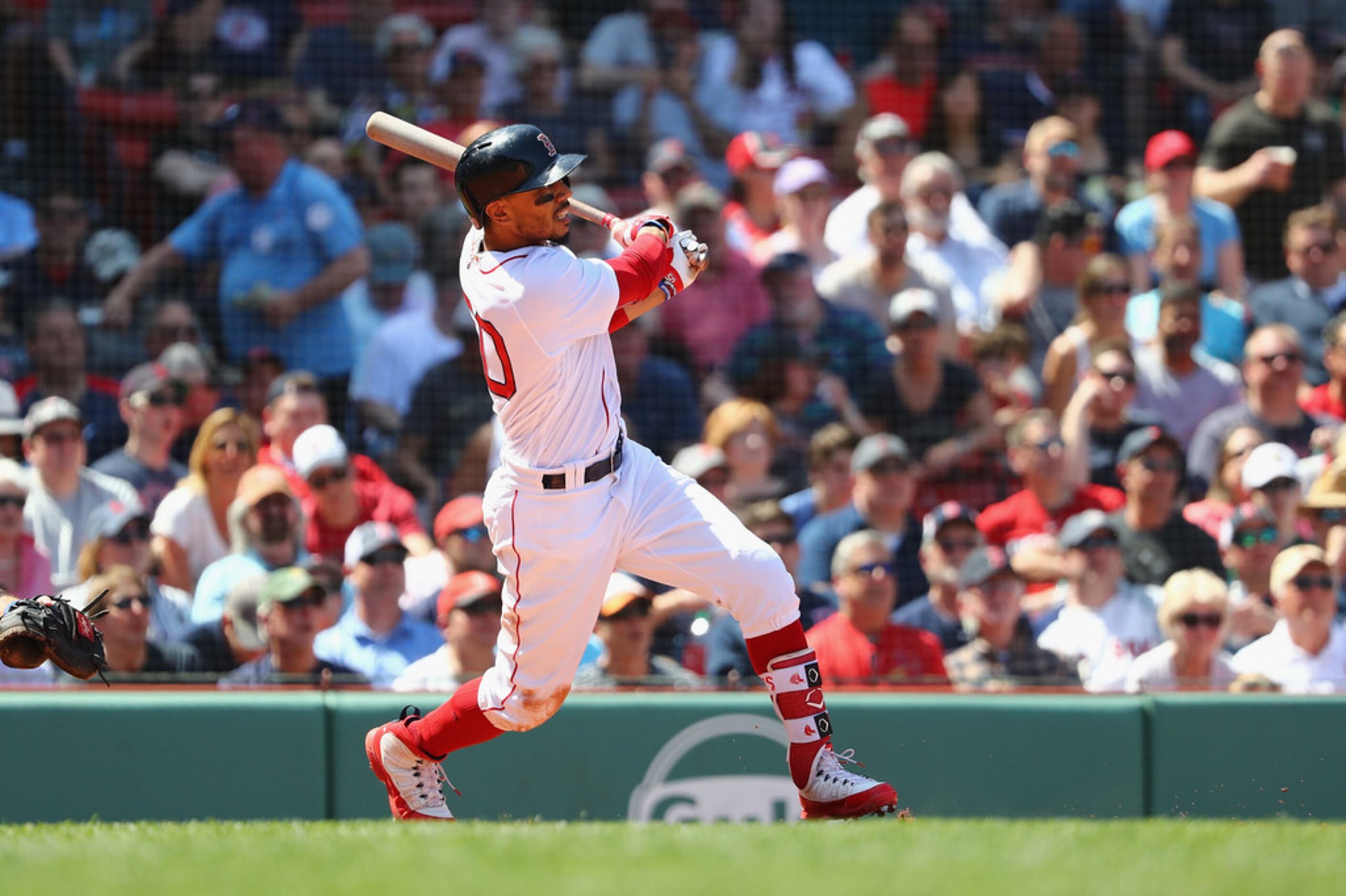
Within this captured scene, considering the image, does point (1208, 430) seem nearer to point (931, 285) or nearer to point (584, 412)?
point (931, 285)

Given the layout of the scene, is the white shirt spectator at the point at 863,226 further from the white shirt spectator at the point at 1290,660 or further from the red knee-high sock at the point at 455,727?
the red knee-high sock at the point at 455,727

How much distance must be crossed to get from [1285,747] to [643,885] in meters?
3.26

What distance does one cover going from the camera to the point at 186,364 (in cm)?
794

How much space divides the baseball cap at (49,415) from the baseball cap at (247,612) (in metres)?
1.15

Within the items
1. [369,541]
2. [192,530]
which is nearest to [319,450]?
[192,530]

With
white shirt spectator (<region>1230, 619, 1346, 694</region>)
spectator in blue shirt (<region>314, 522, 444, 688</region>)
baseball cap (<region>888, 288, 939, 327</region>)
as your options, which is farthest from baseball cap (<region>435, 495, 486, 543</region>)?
white shirt spectator (<region>1230, 619, 1346, 694</region>)

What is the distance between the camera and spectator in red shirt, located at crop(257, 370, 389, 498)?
7.57 meters

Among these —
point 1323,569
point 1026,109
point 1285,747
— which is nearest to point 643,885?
point 1285,747

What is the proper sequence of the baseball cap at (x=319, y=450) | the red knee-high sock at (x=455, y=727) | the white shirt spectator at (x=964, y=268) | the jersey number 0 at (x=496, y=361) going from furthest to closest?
the white shirt spectator at (x=964, y=268), the baseball cap at (x=319, y=450), the red knee-high sock at (x=455, y=727), the jersey number 0 at (x=496, y=361)

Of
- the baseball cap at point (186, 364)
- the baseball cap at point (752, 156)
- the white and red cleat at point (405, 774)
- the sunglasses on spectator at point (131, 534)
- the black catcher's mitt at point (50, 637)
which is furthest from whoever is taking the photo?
the baseball cap at point (752, 156)

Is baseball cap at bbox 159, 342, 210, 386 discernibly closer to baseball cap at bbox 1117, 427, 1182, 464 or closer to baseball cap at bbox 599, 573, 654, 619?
baseball cap at bbox 599, 573, 654, 619

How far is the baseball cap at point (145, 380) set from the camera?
24.3 ft

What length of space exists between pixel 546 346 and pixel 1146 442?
3786 millimetres

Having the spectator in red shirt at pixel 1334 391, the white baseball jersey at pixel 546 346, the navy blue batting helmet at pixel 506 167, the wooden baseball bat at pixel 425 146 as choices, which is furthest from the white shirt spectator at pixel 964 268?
the navy blue batting helmet at pixel 506 167
